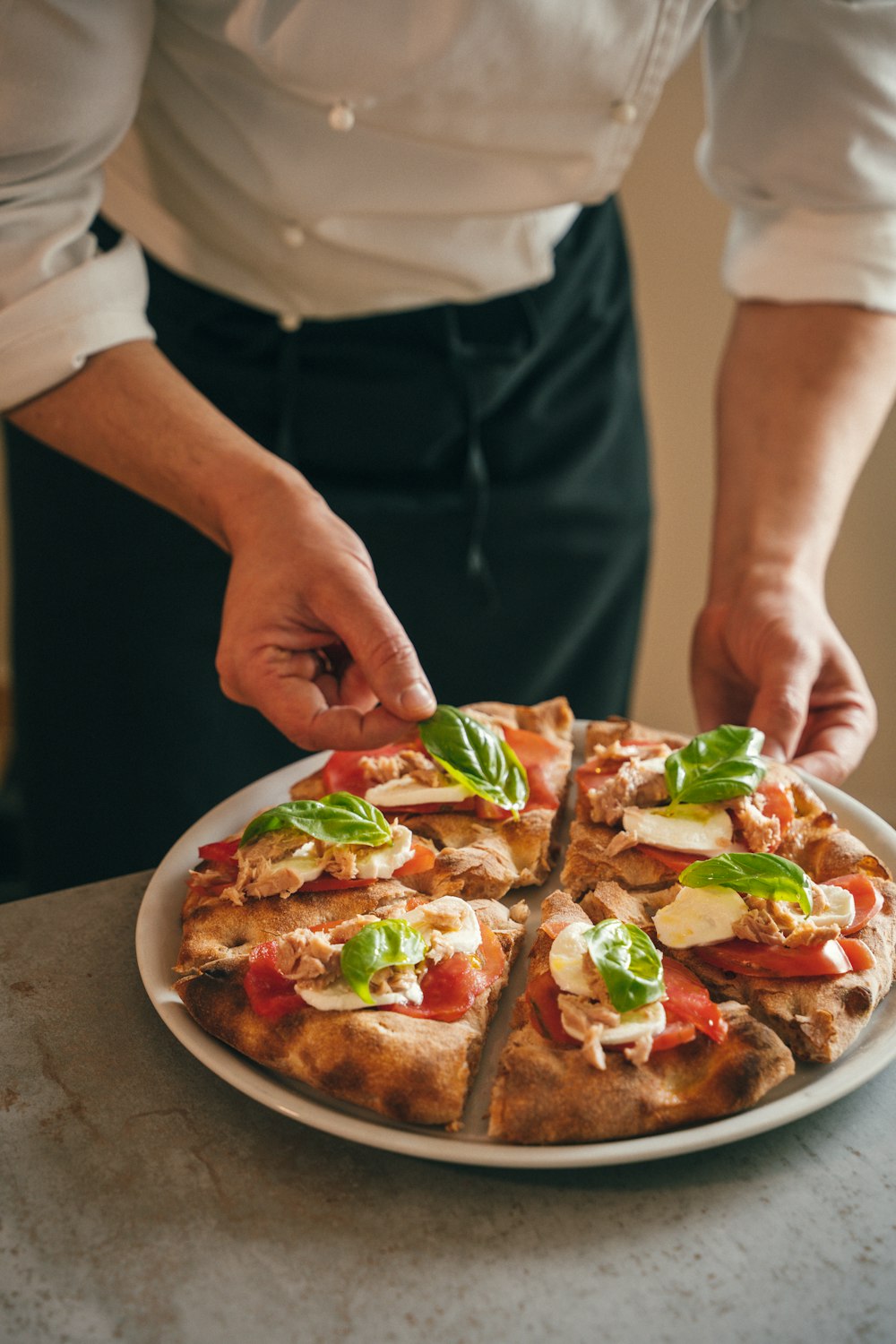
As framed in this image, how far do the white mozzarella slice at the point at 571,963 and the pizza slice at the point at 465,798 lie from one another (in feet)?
0.83

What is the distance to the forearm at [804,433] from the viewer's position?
2.21 meters

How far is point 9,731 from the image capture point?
17.0 ft

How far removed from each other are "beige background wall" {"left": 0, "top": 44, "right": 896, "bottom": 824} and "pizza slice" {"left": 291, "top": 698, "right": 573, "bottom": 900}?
90.8 inches

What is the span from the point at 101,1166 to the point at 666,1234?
0.55 m

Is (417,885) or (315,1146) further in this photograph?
(417,885)

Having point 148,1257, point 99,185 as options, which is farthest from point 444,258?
point 148,1257

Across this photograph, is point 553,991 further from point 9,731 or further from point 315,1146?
point 9,731

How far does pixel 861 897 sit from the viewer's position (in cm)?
142

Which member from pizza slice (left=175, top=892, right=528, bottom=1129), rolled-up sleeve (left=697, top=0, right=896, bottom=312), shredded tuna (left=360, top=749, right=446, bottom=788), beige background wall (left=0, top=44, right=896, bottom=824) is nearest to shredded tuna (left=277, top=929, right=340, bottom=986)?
pizza slice (left=175, top=892, right=528, bottom=1129)

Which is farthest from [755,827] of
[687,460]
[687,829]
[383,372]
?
[687,460]

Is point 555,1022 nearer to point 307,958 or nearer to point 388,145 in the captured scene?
point 307,958

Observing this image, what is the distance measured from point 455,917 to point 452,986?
10 cm

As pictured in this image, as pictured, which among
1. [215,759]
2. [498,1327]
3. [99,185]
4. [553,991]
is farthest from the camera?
[215,759]

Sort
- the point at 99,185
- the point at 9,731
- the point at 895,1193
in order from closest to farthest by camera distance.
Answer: the point at 895,1193
the point at 99,185
the point at 9,731
